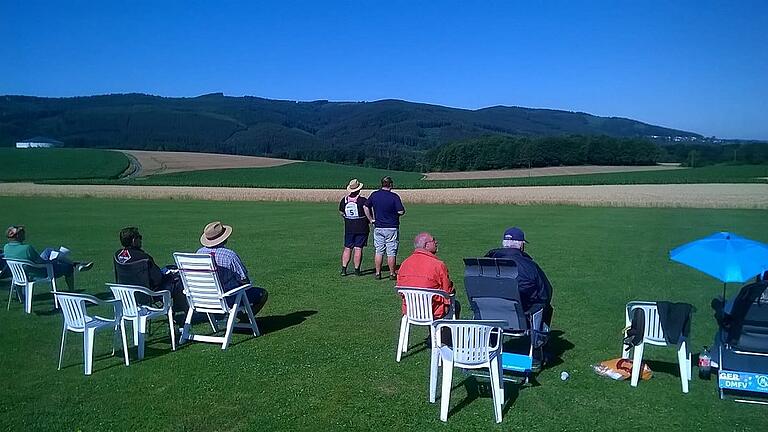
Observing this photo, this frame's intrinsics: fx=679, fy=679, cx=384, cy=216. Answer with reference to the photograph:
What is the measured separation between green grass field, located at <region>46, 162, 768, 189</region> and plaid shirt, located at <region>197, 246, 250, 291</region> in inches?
1709

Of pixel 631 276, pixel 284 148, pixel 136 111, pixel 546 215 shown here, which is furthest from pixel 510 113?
pixel 631 276

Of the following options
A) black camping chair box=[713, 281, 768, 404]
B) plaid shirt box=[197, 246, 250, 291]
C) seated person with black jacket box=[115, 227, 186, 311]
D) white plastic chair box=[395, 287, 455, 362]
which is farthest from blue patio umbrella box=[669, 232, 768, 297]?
seated person with black jacket box=[115, 227, 186, 311]

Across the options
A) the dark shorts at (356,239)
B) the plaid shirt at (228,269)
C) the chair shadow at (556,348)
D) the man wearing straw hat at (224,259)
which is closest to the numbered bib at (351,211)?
the dark shorts at (356,239)

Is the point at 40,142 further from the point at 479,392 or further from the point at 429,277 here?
the point at 479,392

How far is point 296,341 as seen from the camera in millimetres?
7969

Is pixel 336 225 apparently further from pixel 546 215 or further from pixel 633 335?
pixel 633 335

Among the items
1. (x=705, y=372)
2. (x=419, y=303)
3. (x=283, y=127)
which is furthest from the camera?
(x=283, y=127)

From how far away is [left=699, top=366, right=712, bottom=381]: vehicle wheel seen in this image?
6535 mm

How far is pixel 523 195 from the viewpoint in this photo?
39688 mm

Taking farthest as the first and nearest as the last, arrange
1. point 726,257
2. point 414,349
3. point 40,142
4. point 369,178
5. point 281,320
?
point 40,142
point 369,178
point 281,320
point 414,349
point 726,257

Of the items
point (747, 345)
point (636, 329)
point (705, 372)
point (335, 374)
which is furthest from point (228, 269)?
point (747, 345)

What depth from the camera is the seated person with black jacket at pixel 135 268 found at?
7570 mm

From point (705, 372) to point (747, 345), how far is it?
57 centimetres

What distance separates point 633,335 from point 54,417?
513 centimetres
